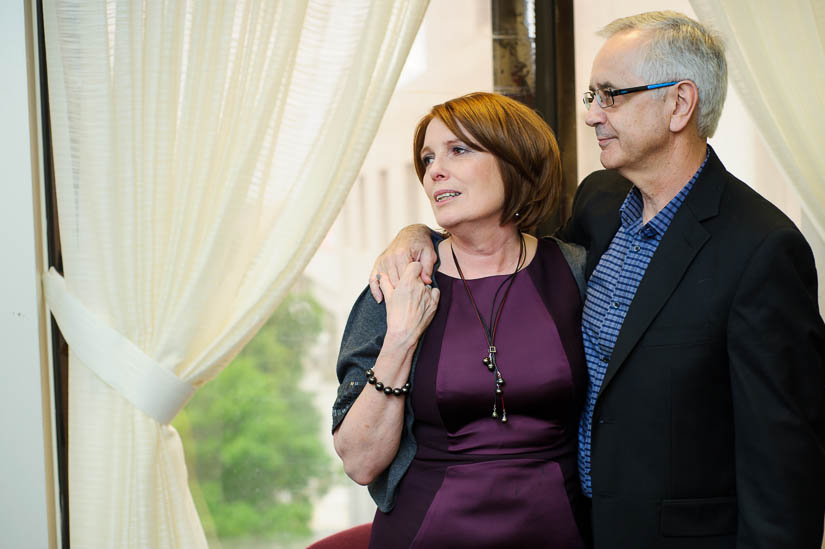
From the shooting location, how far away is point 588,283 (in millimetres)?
1743

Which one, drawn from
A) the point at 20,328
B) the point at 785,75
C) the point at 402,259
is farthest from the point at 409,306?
the point at 785,75

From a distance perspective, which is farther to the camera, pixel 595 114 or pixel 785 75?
pixel 785 75

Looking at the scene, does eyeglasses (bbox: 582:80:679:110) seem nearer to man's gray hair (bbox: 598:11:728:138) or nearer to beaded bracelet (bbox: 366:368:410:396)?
man's gray hair (bbox: 598:11:728:138)

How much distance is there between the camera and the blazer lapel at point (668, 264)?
4.80ft

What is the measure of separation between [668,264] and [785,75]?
2.40ft

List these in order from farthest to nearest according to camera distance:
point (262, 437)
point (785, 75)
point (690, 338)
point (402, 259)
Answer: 1. point (262, 437)
2. point (785, 75)
3. point (402, 259)
4. point (690, 338)

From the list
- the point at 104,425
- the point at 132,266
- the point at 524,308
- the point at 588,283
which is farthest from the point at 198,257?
the point at 588,283

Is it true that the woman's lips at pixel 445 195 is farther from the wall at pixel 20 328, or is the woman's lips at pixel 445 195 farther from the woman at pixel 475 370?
the wall at pixel 20 328

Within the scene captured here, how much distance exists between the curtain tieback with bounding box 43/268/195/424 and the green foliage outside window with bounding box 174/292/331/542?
41 centimetres

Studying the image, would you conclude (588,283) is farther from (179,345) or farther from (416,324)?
(179,345)

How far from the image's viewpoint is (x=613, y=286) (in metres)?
1.64

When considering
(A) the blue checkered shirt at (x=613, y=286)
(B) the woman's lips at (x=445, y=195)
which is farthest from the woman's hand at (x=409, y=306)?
(A) the blue checkered shirt at (x=613, y=286)

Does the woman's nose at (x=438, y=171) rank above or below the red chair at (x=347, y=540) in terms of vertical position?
above

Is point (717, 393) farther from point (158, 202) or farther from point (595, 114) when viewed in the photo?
point (158, 202)
